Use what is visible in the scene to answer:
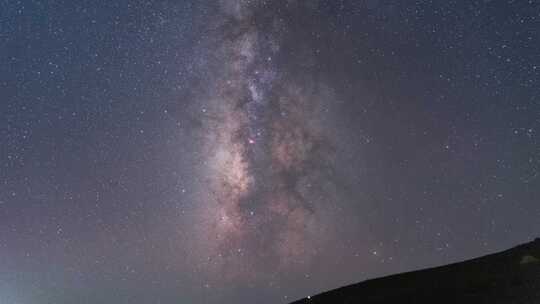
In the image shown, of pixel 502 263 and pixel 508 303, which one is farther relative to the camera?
pixel 502 263

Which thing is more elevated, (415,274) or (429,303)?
(415,274)

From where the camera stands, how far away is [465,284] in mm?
36875

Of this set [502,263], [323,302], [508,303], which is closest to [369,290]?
[323,302]

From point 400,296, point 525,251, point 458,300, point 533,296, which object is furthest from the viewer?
point 525,251

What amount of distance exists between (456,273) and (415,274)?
6.21 meters

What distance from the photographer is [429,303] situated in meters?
34.4

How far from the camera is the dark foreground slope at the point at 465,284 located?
3172 cm

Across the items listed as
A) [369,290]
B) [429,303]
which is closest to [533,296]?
[429,303]

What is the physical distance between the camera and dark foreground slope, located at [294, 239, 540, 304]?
104 feet

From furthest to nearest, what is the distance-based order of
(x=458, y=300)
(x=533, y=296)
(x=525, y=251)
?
(x=525, y=251), (x=458, y=300), (x=533, y=296)

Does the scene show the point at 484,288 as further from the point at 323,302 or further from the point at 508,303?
Result: the point at 323,302

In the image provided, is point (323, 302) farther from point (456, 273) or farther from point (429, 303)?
point (429, 303)

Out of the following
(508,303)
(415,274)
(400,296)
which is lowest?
(508,303)

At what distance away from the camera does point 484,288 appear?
34.0 m
